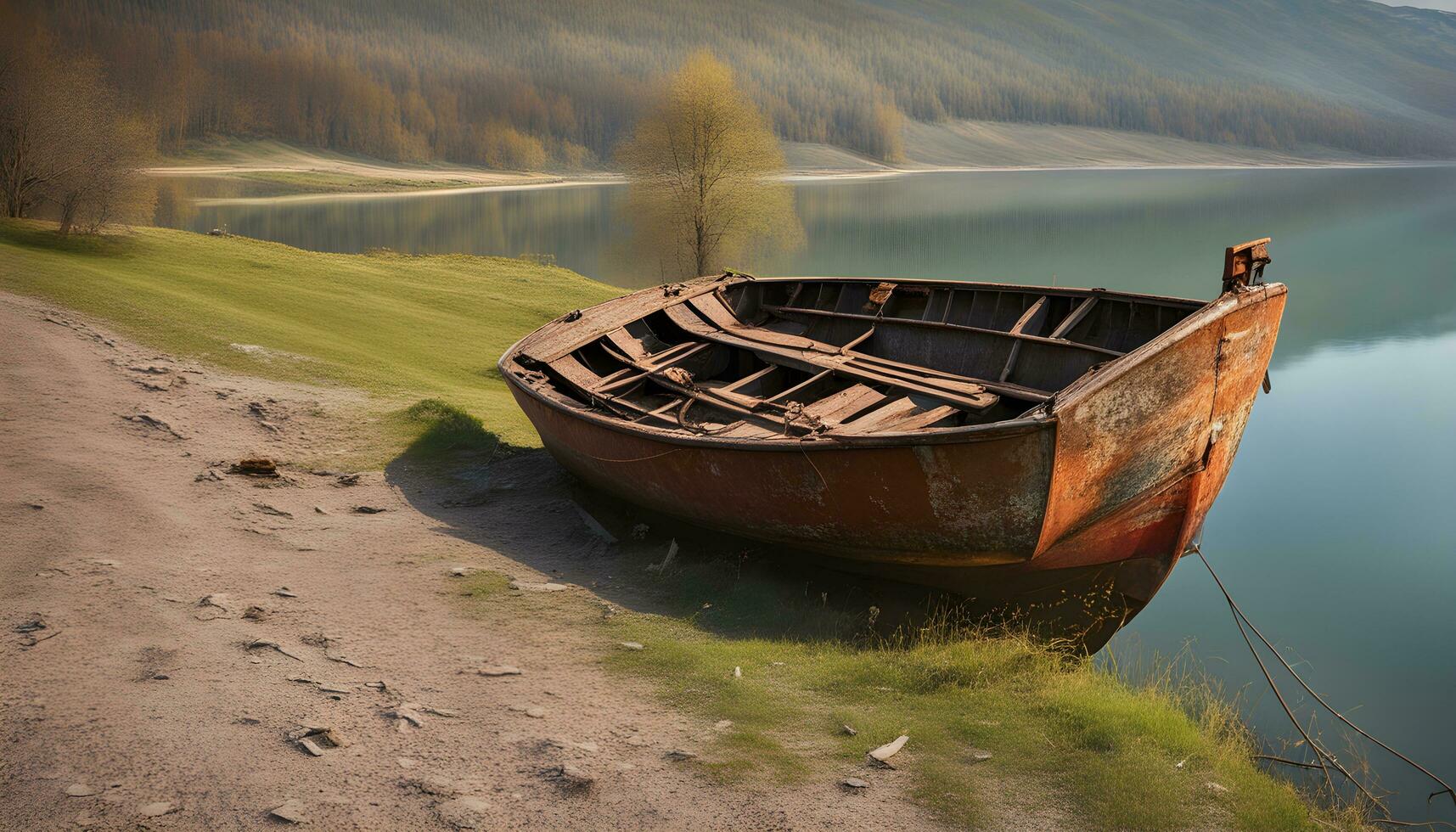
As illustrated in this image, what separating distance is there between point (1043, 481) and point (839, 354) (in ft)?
18.1

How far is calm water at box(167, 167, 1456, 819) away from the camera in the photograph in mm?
11484

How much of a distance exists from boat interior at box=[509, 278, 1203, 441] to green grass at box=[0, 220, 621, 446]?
2625 mm

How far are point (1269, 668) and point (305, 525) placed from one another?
36.1 ft

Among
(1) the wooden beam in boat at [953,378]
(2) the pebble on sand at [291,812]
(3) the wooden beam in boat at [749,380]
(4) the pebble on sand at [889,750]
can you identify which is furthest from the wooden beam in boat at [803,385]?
(2) the pebble on sand at [291,812]

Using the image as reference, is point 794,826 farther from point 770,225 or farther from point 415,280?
point 770,225

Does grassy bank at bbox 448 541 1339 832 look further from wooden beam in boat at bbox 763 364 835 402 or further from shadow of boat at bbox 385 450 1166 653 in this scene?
wooden beam in boat at bbox 763 364 835 402

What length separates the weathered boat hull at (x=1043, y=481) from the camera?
8.05m

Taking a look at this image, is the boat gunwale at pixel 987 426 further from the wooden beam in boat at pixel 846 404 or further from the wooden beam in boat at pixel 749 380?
the wooden beam in boat at pixel 749 380

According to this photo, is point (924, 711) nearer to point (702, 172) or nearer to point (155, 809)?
point (155, 809)

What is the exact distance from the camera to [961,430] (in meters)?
A: 7.88

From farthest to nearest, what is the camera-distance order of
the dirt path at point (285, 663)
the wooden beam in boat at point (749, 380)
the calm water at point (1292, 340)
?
the wooden beam in boat at point (749, 380) → the calm water at point (1292, 340) → the dirt path at point (285, 663)

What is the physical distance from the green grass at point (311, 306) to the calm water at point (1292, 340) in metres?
11.3

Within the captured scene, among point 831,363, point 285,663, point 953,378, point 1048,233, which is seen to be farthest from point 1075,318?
point 1048,233

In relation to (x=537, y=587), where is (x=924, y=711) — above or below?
above
